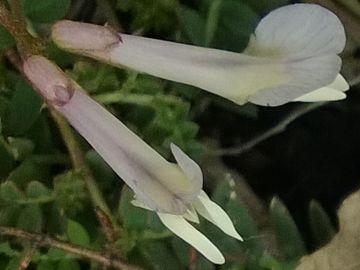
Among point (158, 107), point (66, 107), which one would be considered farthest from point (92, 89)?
point (66, 107)

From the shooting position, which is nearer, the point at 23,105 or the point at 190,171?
the point at 190,171

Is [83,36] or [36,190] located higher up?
[83,36]

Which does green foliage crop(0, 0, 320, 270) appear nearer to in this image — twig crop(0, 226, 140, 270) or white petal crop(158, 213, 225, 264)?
twig crop(0, 226, 140, 270)

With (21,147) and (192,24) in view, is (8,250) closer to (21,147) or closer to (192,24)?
(21,147)

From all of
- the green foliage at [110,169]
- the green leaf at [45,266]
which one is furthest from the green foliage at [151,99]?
the green leaf at [45,266]

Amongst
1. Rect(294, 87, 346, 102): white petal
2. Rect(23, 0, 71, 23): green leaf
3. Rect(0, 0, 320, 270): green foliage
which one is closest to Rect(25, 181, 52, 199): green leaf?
Rect(0, 0, 320, 270): green foliage

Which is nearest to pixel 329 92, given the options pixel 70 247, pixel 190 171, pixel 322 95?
pixel 322 95
